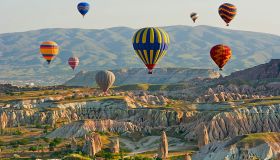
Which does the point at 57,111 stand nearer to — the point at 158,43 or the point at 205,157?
the point at 158,43

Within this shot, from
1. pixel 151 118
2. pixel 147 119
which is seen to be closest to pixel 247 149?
pixel 151 118

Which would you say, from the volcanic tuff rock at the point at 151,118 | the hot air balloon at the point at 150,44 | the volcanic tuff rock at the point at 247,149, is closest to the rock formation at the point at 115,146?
the volcanic tuff rock at the point at 151,118

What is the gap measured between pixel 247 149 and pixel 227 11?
Answer: 82.2m

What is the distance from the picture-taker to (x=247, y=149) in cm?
10581

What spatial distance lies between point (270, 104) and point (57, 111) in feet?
229

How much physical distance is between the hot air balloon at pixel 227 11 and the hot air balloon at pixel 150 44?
4623 cm

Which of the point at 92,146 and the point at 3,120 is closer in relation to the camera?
the point at 92,146

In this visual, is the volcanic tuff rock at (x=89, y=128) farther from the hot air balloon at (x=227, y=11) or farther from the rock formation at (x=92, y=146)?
the hot air balloon at (x=227, y=11)

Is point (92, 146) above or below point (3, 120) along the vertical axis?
below

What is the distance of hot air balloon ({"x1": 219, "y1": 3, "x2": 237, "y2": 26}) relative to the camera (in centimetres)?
17988

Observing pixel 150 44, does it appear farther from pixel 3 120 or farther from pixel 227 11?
pixel 3 120

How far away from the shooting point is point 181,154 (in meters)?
130

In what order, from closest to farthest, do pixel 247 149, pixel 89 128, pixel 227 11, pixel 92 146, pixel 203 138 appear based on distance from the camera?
pixel 247 149
pixel 92 146
pixel 203 138
pixel 89 128
pixel 227 11

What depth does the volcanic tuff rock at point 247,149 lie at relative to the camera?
105 metres
